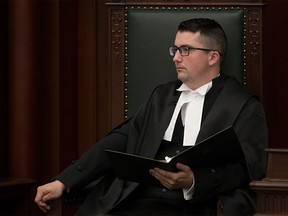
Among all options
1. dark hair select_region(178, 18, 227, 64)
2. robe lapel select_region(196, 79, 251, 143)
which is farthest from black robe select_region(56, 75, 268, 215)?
dark hair select_region(178, 18, 227, 64)

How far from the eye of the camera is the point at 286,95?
5125 mm

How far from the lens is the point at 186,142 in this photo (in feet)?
13.8

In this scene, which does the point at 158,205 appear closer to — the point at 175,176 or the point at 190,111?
the point at 175,176

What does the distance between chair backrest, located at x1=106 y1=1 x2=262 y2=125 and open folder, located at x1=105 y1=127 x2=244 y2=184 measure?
915 millimetres

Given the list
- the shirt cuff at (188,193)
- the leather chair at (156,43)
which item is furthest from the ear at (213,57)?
the shirt cuff at (188,193)

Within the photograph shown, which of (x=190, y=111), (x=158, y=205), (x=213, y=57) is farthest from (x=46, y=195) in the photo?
(x=213, y=57)

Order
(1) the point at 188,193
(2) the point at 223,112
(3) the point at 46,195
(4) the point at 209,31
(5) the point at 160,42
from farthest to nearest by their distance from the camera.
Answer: (5) the point at 160,42 → (4) the point at 209,31 → (2) the point at 223,112 → (3) the point at 46,195 → (1) the point at 188,193

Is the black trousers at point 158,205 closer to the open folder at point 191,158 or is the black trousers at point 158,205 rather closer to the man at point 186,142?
the man at point 186,142

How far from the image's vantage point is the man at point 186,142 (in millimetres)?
3848

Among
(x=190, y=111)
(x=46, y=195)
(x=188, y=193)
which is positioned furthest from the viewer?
(x=190, y=111)

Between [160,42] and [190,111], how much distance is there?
592mm

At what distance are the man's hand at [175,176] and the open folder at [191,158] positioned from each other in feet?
0.07

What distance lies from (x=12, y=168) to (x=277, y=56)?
1727mm

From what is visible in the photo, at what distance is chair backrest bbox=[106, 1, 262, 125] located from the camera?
469cm
